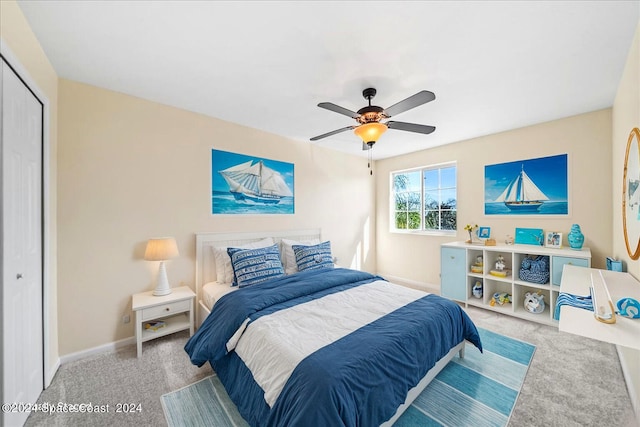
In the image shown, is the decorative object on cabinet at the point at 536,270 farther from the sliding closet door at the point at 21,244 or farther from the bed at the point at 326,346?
the sliding closet door at the point at 21,244

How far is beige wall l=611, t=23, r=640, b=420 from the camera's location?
173cm

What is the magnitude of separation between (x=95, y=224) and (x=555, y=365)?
433 centimetres

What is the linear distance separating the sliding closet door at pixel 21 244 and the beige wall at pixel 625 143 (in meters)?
3.85

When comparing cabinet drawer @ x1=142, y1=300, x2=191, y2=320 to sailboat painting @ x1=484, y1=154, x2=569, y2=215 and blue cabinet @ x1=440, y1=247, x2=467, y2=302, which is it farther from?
sailboat painting @ x1=484, y1=154, x2=569, y2=215

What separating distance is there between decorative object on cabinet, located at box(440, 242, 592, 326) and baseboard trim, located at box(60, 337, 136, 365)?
13.0 ft

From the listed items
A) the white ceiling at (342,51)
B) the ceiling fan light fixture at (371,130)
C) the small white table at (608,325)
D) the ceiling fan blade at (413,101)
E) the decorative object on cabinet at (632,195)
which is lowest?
the small white table at (608,325)

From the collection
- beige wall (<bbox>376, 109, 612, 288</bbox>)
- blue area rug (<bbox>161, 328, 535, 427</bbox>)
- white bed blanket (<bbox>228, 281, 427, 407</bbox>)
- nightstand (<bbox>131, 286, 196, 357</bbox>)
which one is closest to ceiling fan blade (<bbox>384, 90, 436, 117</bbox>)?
white bed blanket (<bbox>228, 281, 427, 407</bbox>)

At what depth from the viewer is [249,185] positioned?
342 centimetres

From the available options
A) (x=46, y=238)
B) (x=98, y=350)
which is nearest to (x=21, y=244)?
(x=46, y=238)

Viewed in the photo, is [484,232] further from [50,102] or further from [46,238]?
[50,102]

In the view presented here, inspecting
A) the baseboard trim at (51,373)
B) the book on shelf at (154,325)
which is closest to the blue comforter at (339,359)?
the book on shelf at (154,325)

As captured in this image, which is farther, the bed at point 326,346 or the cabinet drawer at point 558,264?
the cabinet drawer at point 558,264

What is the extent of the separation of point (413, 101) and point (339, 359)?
1792mm

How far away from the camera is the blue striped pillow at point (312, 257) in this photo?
3.17 meters
